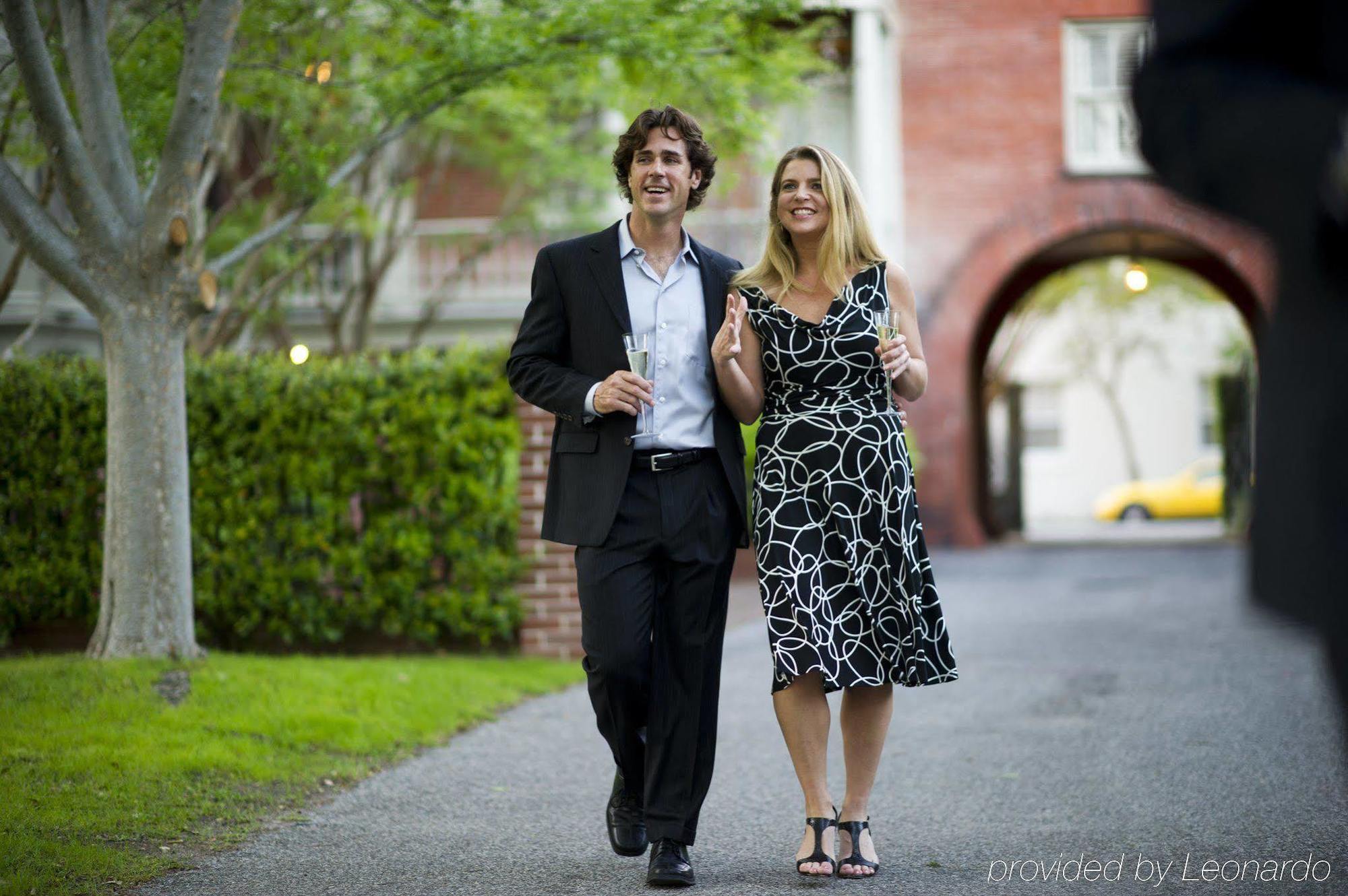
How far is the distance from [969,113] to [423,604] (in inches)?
516

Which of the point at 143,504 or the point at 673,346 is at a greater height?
the point at 673,346

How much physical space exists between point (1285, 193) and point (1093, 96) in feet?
63.3

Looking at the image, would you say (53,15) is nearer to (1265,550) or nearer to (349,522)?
(349,522)

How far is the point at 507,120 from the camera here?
51.8ft

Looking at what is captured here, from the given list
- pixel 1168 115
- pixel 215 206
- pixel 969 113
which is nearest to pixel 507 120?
pixel 215 206

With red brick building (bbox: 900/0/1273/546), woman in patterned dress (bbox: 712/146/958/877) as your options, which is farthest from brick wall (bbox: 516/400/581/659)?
red brick building (bbox: 900/0/1273/546)

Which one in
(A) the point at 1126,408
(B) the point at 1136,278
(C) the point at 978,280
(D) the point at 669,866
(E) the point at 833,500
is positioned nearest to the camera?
(D) the point at 669,866

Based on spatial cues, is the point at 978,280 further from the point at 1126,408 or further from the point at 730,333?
the point at 1126,408

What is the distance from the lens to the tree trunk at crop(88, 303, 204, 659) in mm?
7137

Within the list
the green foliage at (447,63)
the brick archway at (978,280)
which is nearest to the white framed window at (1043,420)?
the brick archway at (978,280)

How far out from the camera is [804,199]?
4457 mm

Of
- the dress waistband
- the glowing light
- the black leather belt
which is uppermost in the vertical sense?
the glowing light

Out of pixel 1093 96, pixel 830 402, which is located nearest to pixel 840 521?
pixel 830 402

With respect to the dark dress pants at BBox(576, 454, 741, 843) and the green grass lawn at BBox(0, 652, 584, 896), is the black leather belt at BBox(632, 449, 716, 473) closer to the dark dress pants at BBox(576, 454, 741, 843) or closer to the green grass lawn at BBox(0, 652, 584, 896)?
the dark dress pants at BBox(576, 454, 741, 843)
